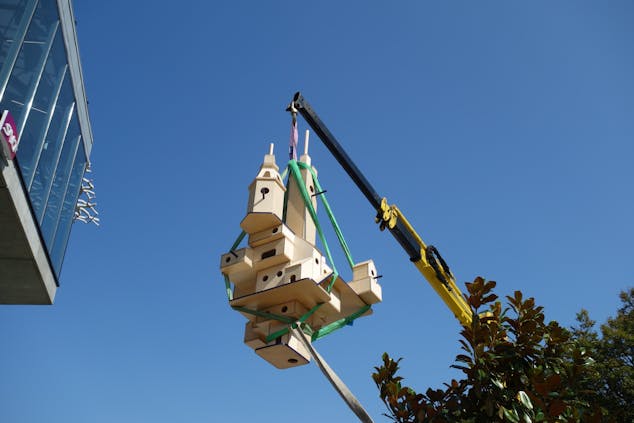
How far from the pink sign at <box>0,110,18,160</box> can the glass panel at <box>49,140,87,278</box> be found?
2.85 m

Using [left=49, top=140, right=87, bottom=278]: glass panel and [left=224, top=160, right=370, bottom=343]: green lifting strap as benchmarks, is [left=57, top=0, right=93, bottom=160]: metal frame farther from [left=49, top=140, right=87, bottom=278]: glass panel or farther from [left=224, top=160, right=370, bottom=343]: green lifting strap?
[left=224, top=160, right=370, bottom=343]: green lifting strap

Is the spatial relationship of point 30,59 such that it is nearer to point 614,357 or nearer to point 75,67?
point 75,67

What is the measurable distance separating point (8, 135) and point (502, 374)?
6361mm

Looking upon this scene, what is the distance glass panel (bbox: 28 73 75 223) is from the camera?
9203mm

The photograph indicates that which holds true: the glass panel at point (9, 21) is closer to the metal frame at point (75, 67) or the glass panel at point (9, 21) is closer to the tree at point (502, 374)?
the metal frame at point (75, 67)

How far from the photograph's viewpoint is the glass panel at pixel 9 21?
8250mm

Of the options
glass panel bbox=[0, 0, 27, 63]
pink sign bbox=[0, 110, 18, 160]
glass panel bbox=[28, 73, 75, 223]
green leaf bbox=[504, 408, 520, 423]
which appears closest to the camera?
green leaf bbox=[504, 408, 520, 423]

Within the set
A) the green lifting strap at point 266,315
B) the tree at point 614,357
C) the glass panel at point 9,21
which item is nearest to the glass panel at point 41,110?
the glass panel at point 9,21

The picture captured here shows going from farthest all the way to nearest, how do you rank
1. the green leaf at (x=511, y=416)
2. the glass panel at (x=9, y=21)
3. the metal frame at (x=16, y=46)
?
1. the glass panel at (x=9, y=21)
2. the metal frame at (x=16, y=46)
3. the green leaf at (x=511, y=416)

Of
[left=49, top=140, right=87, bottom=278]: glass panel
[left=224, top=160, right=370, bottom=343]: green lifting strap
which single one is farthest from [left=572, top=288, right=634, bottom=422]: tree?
[left=49, top=140, right=87, bottom=278]: glass panel

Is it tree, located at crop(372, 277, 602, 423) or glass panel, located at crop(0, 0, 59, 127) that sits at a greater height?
glass panel, located at crop(0, 0, 59, 127)

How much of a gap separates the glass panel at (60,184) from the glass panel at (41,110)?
1085 millimetres

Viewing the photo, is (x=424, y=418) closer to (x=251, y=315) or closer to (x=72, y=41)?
(x=251, y=315)

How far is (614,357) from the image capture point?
1714cm
